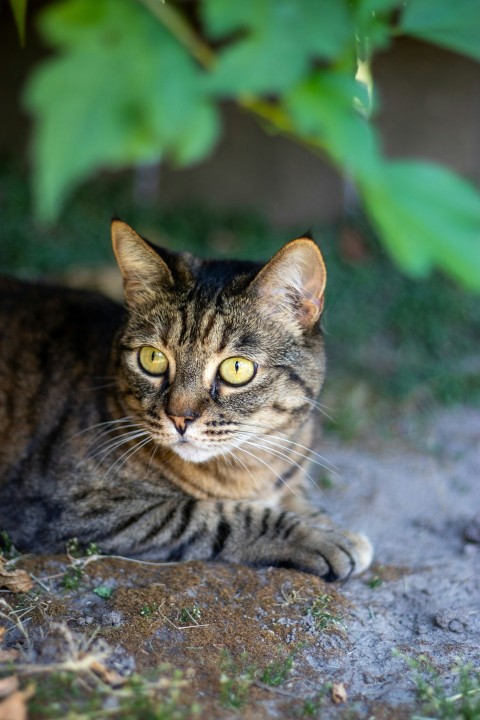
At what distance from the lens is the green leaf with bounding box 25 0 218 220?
30.3 inches

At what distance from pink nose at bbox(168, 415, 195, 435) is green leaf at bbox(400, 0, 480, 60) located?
6.18 feet

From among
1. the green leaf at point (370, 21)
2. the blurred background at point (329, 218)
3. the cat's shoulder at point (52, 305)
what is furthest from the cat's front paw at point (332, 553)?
the green leaf at point (370, 21)

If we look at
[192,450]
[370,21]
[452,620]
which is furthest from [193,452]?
[370,21]

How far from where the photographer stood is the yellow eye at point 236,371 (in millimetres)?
2811

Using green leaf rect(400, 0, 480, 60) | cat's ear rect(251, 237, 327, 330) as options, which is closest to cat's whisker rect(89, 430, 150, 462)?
cat's ear rect(251, 237, 327, 330)

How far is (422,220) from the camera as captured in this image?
912mm

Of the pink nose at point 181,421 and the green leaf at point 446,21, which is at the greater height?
the green leaf at point 446,21

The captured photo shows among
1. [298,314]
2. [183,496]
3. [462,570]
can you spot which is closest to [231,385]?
[298,314]

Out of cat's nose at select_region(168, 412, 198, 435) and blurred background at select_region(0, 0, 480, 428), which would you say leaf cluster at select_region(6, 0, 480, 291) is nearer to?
cat's nose at select_region(168, 412, 198, 435)

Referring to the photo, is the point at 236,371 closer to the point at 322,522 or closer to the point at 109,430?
the point at 109,430

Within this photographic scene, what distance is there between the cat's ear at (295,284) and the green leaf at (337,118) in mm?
1706

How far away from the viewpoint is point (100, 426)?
317 cm

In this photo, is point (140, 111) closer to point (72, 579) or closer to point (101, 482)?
point (72, 579)

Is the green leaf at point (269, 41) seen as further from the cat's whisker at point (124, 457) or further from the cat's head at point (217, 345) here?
the cat's whisker at point (124, 457)
